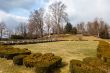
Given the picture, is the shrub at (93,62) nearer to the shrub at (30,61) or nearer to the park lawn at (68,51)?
the park lawn at (68,51)

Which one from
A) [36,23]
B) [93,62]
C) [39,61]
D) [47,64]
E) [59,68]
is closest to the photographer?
[93,62]

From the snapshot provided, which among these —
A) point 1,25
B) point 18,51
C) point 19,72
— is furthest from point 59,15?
point 19,72

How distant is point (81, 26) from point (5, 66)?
100 m

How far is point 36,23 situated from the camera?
3029 inches

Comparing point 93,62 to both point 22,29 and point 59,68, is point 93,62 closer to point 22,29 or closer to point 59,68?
point 59,68

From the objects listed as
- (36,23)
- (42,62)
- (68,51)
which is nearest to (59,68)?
(42,62)

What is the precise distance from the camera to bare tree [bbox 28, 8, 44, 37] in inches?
3029

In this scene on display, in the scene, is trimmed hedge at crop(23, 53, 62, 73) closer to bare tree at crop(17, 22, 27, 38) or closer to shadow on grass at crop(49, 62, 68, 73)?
shadow on grass at crop(49, 62, 68, 73)

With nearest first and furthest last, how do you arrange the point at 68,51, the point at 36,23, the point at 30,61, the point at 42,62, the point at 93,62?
the point at 93,62 → the point at 42,62 → the point at 30,61 → the point at 68,51 → the point at 36,23

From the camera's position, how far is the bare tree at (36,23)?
76.9m

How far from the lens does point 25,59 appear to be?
1764 cm

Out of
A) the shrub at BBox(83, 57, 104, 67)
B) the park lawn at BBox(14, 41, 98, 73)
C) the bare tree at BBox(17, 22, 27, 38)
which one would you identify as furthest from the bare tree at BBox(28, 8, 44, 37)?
the shrub at BBox(83, 57, 104, 67)

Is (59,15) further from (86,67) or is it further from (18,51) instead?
(86,67)

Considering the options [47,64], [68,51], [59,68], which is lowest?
[59,68]
